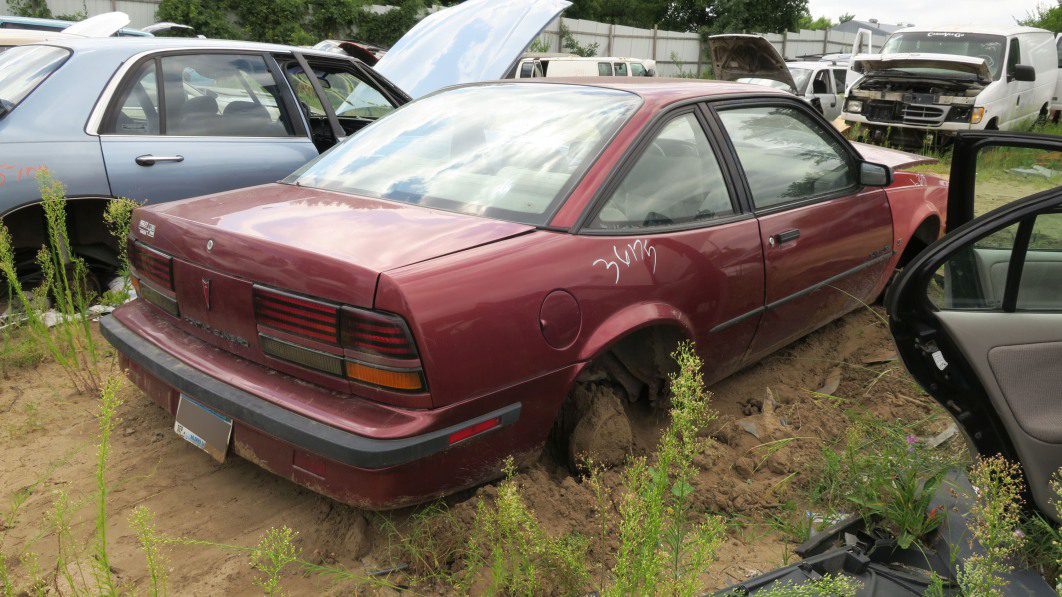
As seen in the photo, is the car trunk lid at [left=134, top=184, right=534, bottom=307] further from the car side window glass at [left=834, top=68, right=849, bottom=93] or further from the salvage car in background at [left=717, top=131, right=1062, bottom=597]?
the car side window glass at [left=834, top=68, right=849, bottom=93]

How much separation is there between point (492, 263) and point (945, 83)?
1114 centimetres

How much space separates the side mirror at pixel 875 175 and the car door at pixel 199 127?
3.20 meters

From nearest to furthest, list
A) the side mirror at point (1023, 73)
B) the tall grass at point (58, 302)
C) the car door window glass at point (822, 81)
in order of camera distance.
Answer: the tall grass at point (58, 302)
the side mirror at point (1023, 73)
the car door window glass at point (822, 81)

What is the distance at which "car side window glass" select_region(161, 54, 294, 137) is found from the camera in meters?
4.52

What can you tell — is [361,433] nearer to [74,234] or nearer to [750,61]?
[74,234]

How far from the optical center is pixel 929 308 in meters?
2.46

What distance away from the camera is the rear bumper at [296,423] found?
2178 mm

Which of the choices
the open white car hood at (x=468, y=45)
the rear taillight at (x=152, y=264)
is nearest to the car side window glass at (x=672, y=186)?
the rear taillight at (x=152, y=264)

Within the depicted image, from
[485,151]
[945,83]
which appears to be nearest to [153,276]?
[485,151]

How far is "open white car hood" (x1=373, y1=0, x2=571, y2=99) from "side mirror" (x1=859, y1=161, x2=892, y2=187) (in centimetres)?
281

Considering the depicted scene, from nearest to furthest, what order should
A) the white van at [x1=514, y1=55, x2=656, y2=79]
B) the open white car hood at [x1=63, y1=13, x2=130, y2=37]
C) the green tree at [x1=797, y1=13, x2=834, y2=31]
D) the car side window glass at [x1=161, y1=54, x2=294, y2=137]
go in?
1. the car side window glass at [x1=161, y1=54, x2=294, y2=137]
2. the open white car hood at [x1=63, y1=13, x2=130, y2=37]
3. the white van at [x1=514, y1=55, x2=656, y2=79]
4. the green tree at [x1=797, y1=13, x2=834, y2=31]

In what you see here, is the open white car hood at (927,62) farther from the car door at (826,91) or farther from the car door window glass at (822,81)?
the car door window glass at (822,81)

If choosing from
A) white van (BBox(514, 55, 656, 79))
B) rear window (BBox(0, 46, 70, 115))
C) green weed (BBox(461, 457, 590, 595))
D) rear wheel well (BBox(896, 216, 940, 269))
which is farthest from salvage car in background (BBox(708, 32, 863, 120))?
green weed (BBox(461, 457, 590, 595))

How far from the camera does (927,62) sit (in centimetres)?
1141
